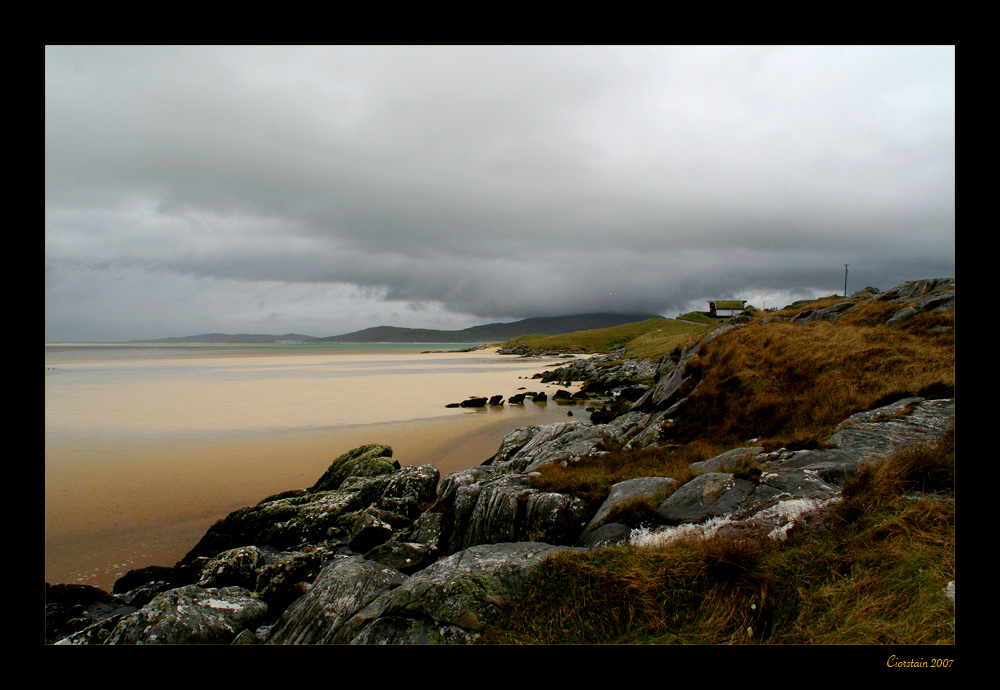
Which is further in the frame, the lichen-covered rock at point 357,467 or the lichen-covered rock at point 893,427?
the lichen-covered rock at point 357,467

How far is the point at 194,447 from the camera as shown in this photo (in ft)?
56.4

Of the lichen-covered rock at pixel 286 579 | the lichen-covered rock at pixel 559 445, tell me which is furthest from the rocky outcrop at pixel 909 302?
the lichen-covered rock at pixel 286 579

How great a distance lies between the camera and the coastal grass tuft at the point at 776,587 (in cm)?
350

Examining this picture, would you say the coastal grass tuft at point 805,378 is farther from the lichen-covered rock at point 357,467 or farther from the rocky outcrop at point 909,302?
the lichen-covered rock at point 357,467

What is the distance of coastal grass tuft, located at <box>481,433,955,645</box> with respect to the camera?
11.5 ft

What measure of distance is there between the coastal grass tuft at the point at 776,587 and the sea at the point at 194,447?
9.36 m

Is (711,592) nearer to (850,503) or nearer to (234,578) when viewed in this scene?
(850,503)

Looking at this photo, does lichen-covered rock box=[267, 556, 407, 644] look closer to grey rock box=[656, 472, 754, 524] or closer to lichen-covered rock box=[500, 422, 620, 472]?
grey rock box=[656, 472, 754, 524]

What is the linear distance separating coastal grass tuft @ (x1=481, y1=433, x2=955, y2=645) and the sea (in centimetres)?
936

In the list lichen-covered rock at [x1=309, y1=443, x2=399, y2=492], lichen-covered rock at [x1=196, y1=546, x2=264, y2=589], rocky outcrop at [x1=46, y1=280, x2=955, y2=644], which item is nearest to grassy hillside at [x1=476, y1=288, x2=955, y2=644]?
rocky outcrop at [x1=46, y1=280, x2=955, y2=644]

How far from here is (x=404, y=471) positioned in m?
12.1

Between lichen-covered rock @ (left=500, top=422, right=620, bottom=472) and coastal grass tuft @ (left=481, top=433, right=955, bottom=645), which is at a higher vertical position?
coastal grass tuft @ (left=481, top=433, right=955, bottom=645)

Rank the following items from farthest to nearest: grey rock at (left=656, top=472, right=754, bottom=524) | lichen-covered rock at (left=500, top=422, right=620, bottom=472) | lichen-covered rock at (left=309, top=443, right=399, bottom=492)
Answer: lichen-covered rock at (left=309, top=443, right=399, bottom=492)
lichen-covered rock at (left=500, top=422, right=620, bottom=472)
grey rock at (left=656, top=472, right=754, bottom=524)
